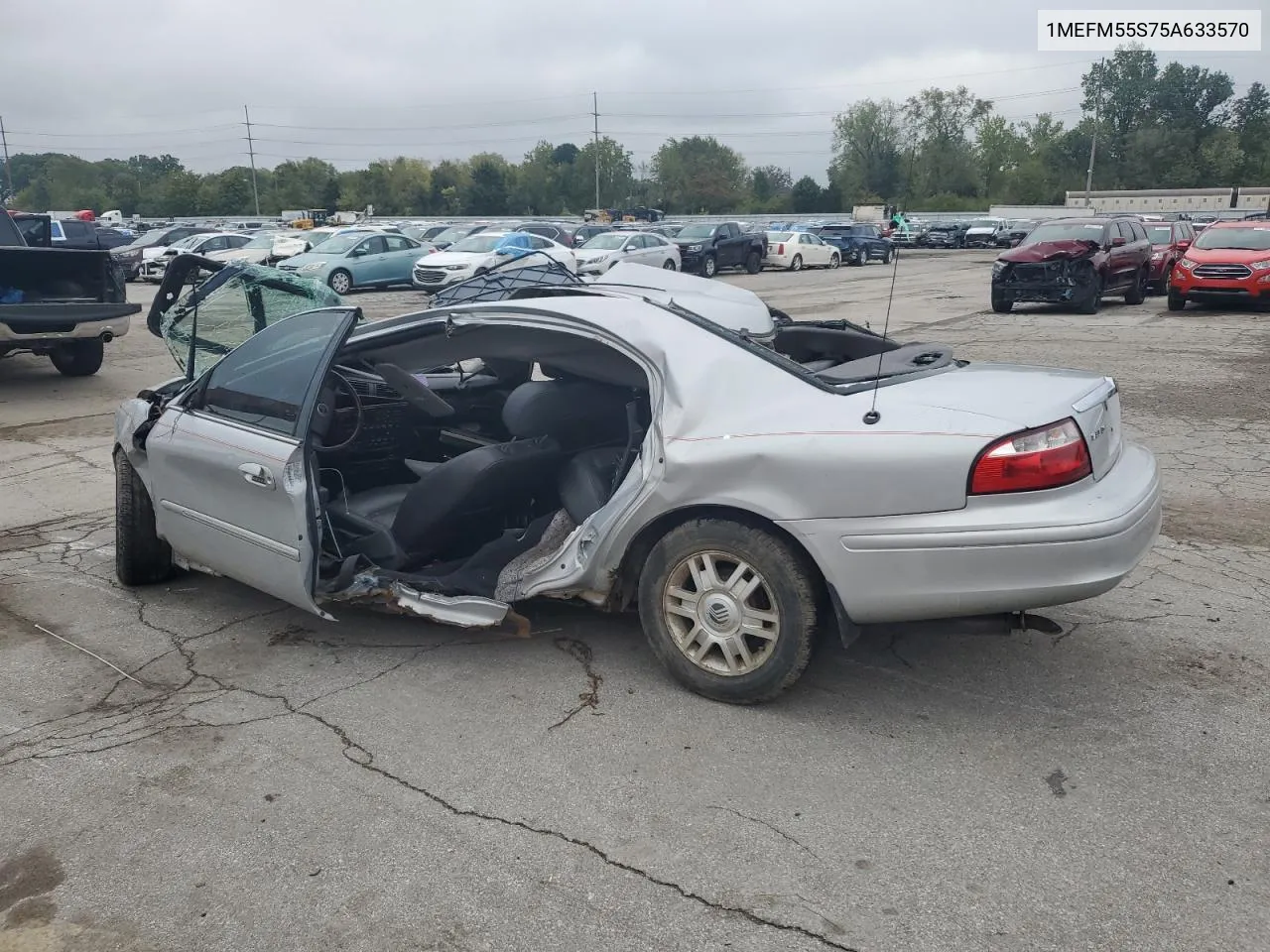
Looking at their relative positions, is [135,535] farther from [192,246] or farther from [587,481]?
[192,246]

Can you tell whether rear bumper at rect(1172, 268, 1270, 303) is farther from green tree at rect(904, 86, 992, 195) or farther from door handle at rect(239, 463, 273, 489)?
door handle at rect(239, 463, 273, 489)

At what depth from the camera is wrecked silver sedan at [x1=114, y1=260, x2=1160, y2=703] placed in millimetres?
3354

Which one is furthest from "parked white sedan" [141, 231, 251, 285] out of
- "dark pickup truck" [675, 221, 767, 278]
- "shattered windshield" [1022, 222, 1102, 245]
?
"shattered windshield" [1022, 222, 1102, 245]

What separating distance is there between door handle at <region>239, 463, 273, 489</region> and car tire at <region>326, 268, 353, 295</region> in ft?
71.7

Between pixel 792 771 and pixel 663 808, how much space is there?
0.47 m

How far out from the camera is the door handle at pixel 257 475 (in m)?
4.29

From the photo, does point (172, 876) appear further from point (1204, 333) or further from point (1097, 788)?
point (1204, 333)

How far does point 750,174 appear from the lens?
105m

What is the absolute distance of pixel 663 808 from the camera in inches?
126

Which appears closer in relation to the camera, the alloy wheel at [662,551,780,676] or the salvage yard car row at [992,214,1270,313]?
the alloy wheel at [662,551,780,676]

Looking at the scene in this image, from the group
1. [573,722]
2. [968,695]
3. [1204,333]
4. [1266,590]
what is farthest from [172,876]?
[1204,333]

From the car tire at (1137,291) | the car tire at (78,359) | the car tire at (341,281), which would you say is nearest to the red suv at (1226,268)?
the car tire at (1137,291)

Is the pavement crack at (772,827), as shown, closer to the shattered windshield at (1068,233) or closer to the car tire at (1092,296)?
the car tire at (1092,296)

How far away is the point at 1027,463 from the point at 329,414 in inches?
116
